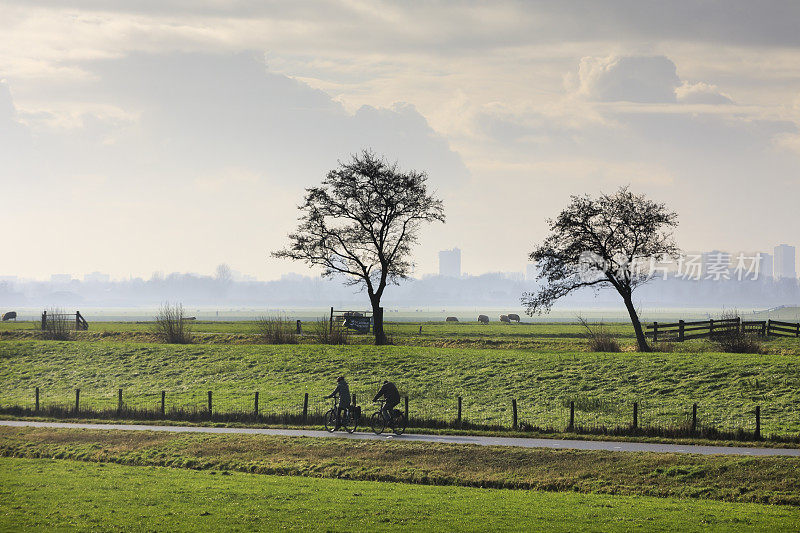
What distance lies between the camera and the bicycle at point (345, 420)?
126 feet

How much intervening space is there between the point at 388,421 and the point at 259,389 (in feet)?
67.4

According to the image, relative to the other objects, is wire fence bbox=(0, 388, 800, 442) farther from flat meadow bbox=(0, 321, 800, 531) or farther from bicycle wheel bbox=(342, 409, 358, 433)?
bicycle wheel bbox=(342, 409, 358, 433)

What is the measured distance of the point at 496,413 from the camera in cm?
4547

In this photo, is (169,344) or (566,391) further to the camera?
(169,344)

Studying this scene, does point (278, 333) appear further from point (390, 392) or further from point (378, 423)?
point (390, 392)

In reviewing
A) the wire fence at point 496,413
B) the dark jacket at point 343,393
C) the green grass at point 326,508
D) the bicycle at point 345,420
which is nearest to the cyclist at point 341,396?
the dark jacket at point 343,393

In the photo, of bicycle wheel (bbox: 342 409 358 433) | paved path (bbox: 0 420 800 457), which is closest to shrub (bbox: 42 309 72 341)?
paved path (bbox: 0 420 800 457)

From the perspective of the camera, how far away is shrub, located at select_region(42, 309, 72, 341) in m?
84.7

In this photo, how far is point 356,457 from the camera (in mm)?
32875

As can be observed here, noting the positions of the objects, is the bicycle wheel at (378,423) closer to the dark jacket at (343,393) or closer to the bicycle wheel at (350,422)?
the bicycle wheel at (350,422)

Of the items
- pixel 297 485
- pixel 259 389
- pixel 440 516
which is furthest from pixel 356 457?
pixel 259 389

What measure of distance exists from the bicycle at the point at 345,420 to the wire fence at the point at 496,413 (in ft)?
5.25

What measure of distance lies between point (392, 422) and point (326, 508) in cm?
1315

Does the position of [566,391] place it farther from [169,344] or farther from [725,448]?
[169,344]
